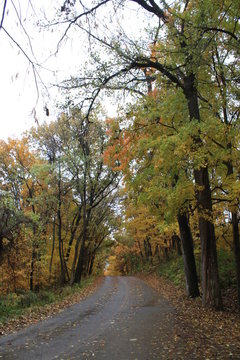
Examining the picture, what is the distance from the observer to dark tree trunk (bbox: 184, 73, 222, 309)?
962cm

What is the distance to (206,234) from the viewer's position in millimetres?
10047

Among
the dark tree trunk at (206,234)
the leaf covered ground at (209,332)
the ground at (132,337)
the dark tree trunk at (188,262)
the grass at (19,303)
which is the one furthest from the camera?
the dark tree trunk at (188,262)

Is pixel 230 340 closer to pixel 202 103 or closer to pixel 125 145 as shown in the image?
pixel 125 145

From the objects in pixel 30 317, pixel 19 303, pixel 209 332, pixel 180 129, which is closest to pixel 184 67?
pixel 180 129

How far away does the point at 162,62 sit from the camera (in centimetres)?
968

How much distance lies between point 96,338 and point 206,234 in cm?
494

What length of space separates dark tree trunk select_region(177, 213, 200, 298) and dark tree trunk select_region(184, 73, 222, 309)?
3.05 m

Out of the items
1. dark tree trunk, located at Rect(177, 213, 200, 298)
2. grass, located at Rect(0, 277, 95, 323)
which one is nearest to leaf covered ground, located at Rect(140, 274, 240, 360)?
dark tree trunk, located at Rect(177, 213, 200, 298)

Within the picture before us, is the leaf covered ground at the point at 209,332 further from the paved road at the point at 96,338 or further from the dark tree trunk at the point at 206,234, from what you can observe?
the dark tree trunk at the point at 206,234

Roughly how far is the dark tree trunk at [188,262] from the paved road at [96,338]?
9.79ft

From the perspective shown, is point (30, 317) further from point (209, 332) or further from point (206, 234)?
point (206, 234)

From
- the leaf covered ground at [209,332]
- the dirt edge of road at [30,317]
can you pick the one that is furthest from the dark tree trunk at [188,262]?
the dirt edge of road at [30,317]

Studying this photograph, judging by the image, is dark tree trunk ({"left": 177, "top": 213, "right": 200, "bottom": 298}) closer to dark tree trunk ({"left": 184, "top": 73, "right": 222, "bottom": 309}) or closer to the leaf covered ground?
the leaf covered ground

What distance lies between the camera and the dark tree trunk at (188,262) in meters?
13.3
